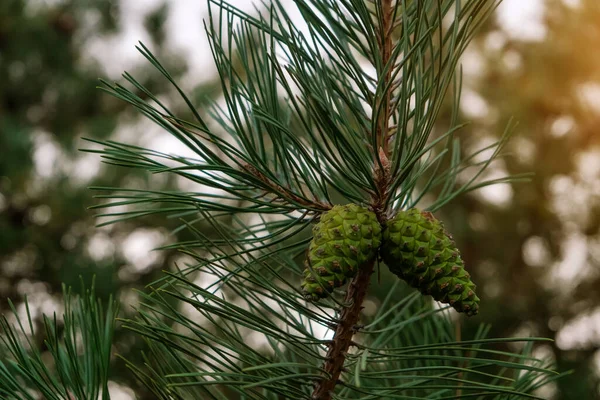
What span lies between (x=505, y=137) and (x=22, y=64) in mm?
2282

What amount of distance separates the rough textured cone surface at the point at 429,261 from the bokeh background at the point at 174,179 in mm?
1722

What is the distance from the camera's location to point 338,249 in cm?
35

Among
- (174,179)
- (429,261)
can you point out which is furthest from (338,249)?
(174,179)

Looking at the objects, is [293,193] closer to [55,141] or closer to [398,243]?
[398,243]

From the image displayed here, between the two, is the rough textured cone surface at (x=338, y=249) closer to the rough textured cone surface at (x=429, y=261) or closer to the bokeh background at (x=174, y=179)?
the rough textured cone surface at (x=429, y=261)

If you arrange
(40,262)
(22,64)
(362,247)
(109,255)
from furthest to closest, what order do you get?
(22,64) → (40,262) → (109,255) → (362,247)

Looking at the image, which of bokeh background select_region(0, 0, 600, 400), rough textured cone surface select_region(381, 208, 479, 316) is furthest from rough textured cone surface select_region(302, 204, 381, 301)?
bokeh background select_region(0, 0, 600, 400)

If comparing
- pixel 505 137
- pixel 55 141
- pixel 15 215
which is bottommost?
pixel 505 137

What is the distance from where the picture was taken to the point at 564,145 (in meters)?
2.57

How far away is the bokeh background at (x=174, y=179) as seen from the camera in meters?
2.11

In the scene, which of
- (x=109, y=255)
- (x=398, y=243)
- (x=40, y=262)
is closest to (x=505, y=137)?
(x=398, y=243)

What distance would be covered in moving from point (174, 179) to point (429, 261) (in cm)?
201

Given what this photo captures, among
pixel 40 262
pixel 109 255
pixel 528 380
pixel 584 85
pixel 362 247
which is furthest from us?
pixel 584 85

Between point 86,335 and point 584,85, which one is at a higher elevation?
point 584,85
